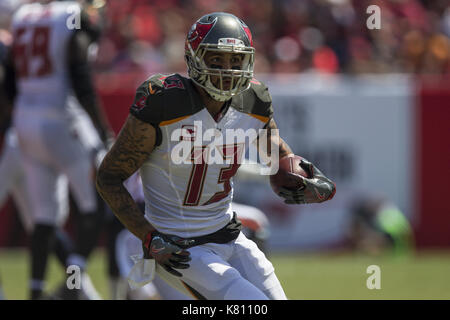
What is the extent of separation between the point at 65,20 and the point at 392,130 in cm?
473

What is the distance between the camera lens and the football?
371cm

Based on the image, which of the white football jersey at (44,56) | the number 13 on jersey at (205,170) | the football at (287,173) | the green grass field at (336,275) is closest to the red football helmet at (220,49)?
the number 13 on jersey at (205,170)

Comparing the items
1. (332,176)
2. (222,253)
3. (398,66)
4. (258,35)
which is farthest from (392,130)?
(222,253)

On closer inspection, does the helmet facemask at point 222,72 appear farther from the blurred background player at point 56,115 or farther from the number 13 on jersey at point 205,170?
the blurred background player at point 56,115

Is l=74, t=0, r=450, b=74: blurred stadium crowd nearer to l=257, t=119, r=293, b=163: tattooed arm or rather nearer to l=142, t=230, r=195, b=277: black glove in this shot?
l=257, t=119, r=293, b=163: tattooed arm

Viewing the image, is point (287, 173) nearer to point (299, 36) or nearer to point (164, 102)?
point (164, 102)

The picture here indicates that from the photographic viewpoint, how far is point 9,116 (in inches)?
227

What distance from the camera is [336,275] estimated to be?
730 cm

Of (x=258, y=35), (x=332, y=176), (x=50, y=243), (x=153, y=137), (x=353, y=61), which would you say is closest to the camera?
(x=153, y=137)

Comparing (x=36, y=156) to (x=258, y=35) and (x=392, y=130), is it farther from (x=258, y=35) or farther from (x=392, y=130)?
(x=258, y=35)

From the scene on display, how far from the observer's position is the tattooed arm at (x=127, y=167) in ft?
11.3

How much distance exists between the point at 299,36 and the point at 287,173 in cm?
757

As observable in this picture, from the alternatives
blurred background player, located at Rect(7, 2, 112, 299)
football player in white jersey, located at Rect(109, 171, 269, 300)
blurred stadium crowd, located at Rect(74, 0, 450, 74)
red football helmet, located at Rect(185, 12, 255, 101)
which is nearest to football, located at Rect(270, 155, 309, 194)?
red football helmet, located at Rect(185, 12, 255, 101)

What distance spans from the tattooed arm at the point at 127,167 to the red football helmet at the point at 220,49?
0.32 meters
